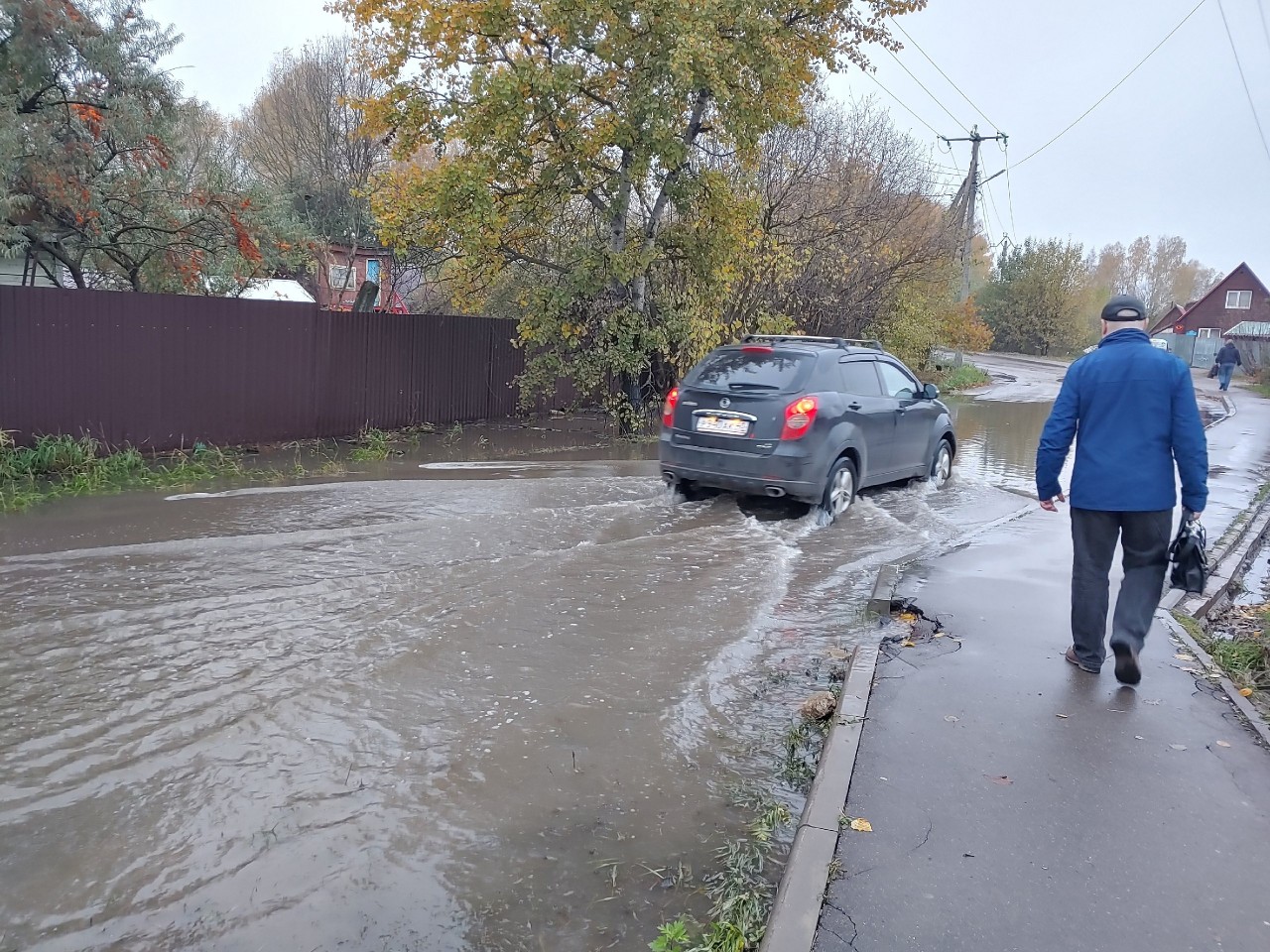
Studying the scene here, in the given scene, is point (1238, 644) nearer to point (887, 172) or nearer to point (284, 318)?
point (284, 318)

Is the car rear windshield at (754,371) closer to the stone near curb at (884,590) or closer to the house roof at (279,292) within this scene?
the stone near curb at (884,590)

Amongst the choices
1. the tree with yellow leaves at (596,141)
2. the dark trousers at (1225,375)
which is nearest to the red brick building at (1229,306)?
the dark trousers at (1225,375)

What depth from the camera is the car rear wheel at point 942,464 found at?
38.0 feet

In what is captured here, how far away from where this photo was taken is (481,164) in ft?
42.0

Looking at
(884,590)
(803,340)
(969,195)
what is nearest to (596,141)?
(803,340)

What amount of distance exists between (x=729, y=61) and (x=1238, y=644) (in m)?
9.41

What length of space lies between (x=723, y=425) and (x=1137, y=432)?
14.4 feet

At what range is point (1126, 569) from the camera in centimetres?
528

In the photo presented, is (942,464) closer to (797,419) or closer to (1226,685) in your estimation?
(797,419)

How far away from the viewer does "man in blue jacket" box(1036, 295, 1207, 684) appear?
503 centimetres

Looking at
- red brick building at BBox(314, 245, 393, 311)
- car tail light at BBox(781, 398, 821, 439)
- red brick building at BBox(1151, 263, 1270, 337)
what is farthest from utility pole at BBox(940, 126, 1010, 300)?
red brick building at BBox(1151, 263, 1270, 337)

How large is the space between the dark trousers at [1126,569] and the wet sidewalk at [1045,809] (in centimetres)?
32

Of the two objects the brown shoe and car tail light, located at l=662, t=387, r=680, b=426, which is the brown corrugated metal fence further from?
the brown shoe

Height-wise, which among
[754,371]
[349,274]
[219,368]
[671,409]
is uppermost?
[349,274]
